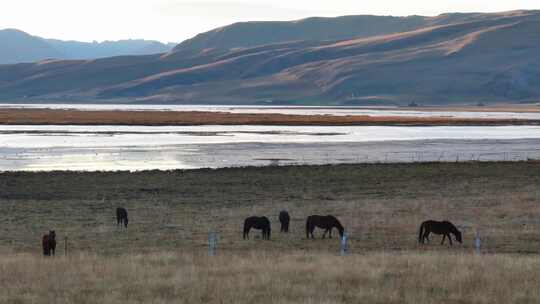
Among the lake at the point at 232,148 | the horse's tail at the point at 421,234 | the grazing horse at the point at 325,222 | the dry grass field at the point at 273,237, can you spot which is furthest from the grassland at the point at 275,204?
the lake at the point at 232,148

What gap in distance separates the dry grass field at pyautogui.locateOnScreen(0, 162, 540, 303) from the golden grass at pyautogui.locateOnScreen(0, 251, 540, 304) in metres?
0.04

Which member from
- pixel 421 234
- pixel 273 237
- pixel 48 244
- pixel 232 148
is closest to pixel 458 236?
pixel 421 234

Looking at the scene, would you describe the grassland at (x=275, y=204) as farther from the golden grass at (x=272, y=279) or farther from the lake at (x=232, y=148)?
the lake at (x=232, y=148)

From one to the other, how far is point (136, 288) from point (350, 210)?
1834 centimetres

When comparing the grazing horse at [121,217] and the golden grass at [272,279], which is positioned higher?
the grazing horse at [121,217]

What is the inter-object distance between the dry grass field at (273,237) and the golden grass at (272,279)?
4 cm

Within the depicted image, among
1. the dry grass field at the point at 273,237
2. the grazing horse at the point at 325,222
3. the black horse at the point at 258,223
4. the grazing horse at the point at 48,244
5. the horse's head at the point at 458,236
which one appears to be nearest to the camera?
the dry grass field at the point at 273,237

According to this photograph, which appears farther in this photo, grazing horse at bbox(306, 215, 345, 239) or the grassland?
grazing horse at bbox(306, 215, 345, 239)

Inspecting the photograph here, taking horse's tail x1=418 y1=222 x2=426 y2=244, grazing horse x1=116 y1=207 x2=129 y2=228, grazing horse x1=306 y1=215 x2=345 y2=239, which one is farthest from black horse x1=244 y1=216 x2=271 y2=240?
grazing horse x1=116 y1=207 x2=129 y2=228

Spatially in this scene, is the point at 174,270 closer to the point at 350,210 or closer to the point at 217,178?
the point at 350,210

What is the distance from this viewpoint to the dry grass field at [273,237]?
1762 cm

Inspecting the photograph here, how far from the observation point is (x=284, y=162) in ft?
196

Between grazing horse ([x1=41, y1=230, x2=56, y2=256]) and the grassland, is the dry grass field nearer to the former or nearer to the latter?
the grassland

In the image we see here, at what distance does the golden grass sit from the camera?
16.8m
